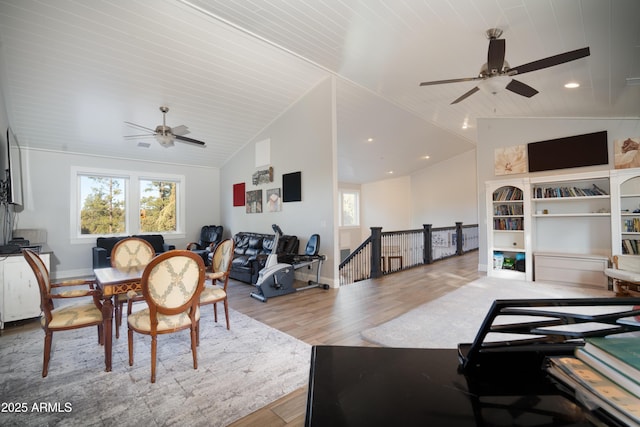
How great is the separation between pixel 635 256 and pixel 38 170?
10.8 m

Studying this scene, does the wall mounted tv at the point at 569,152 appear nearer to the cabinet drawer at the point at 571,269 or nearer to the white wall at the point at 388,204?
the cabinet drawer at the point at 571,269

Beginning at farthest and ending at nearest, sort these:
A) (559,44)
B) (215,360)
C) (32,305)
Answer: (32,305) < (559,44) < (215,360)

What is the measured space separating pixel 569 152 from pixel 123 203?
9.53 m

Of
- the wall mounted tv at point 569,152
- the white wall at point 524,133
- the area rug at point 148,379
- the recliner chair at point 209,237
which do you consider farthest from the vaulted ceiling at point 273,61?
the area rug at point 148,379

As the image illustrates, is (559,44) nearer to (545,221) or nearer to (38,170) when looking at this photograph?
(545,221)

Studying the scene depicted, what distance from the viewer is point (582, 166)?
5.00 meters

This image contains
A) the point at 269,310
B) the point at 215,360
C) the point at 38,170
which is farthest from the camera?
the point at 38,170

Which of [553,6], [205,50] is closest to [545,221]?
[553,6]

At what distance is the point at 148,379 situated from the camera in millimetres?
2268

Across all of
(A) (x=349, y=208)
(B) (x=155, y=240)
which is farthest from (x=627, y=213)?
(B) (x=155, y=240)

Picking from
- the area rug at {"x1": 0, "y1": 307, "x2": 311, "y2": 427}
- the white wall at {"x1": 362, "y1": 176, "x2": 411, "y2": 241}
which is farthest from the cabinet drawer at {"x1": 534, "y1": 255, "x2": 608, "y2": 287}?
the white wall at {"x1": 362, "y1": 176, "x2": 411, "y2": 241}

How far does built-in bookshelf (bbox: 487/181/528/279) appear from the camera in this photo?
5.58 m

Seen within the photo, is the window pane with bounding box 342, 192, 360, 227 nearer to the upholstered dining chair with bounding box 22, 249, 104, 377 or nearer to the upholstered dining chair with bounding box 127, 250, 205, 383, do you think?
the upholstered dining chair with bounding box 127, 250, 205, 383

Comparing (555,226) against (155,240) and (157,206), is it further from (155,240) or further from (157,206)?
(157,206)
